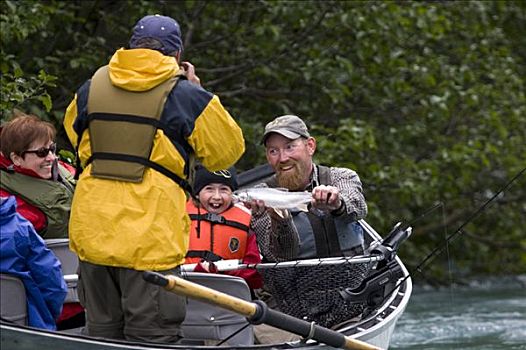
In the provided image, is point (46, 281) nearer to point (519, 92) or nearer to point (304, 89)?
point (304, 89)

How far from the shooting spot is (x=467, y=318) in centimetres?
1142

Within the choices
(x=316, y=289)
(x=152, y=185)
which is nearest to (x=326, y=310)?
(x=316, y=289)

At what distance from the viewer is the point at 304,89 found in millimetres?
11617

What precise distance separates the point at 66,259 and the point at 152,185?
1270 millimetres

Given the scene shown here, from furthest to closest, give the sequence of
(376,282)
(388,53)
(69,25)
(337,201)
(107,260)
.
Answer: (388,53) → (69,25) → (376,282) → (337,201) → (107,260)

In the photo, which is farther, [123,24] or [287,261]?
[123,24]

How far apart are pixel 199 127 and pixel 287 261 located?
1.44 m

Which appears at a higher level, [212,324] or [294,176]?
[294,176]

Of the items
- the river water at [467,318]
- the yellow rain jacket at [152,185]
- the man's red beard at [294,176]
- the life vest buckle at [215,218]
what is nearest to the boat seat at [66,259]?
the life vest buckle at [215,218]

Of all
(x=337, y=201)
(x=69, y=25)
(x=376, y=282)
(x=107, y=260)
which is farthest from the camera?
(x=69, y=25)

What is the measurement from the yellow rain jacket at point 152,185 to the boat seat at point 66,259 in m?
0.81

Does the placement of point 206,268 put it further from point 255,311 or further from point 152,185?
point 152,185

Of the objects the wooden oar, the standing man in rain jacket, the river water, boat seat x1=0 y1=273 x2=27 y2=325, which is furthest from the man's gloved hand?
the river water

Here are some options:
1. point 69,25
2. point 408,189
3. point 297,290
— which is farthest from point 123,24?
point 297,290
